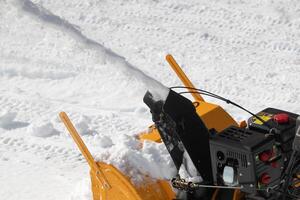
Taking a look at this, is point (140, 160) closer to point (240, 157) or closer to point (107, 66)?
point (240, 157)

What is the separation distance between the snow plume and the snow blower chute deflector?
3223mm

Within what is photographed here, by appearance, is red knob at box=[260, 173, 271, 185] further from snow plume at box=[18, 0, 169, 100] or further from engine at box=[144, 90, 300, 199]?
snow plume at box=[18, 0, 169, 100]

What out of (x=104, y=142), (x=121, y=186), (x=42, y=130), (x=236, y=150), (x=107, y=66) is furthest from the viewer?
(x=107, y=66)

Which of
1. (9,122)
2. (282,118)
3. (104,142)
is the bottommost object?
(9,122)

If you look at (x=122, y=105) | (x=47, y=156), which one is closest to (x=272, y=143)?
(x=47, y=156)

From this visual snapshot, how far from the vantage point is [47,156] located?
727cm

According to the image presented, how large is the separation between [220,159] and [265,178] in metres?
0.36

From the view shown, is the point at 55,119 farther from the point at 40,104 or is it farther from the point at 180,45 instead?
the point at 180,45

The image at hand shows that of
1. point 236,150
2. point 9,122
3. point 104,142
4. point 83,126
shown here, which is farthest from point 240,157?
point 9,122

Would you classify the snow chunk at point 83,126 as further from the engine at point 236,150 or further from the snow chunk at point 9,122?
the engine at point 236,150

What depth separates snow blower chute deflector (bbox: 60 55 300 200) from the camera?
4.77m

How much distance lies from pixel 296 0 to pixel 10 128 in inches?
209

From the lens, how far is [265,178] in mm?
4793

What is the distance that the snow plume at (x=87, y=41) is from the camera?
9063 millimetres
